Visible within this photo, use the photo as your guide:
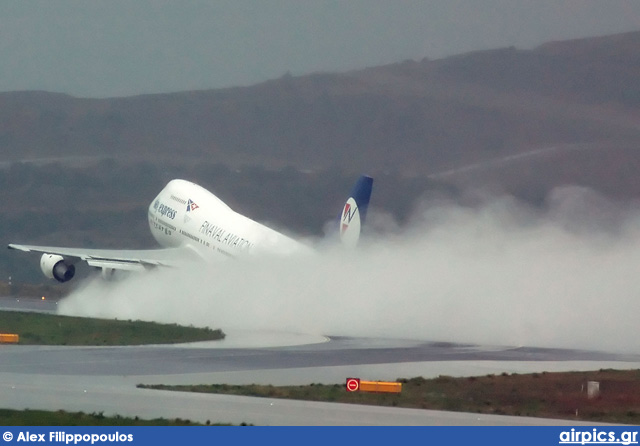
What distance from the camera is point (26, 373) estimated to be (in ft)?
116

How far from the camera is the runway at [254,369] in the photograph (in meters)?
28.8

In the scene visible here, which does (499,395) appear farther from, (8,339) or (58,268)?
(58,268)

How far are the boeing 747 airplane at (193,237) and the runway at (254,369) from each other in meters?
10.3

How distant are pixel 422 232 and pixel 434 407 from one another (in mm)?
36711

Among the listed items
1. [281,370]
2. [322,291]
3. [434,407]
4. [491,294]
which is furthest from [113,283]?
[434,407]

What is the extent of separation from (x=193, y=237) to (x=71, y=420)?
1839 inches

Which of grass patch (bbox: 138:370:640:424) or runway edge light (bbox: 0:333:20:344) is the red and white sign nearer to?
grass patch (bbox: 138:370:640:424)

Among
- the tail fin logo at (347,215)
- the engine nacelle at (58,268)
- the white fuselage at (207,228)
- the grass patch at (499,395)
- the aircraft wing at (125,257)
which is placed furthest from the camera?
the aircraft wing at (125,257)

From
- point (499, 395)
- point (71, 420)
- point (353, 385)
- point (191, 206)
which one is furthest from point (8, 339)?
point (191, 206)

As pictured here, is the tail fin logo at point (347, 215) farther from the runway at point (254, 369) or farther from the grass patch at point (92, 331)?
the grass patch at point (92, 331)

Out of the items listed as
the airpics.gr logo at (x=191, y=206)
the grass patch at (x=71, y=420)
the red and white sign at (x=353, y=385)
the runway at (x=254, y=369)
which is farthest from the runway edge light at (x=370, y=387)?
the airpics.gr logo at (x=191, y=206)

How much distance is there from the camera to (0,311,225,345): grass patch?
46.5 meters

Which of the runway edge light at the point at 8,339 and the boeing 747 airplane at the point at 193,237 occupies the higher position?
the boeing 747 airplane at the point at 193,237

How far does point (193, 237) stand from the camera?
7325 cm
